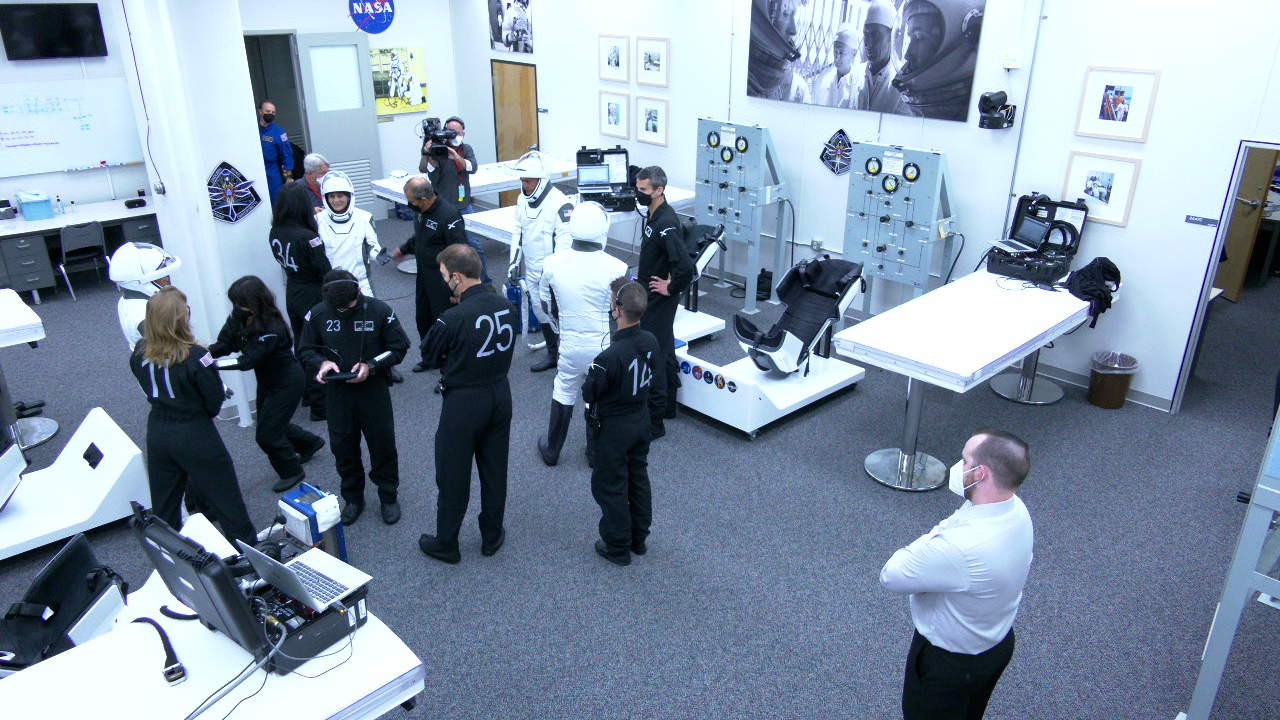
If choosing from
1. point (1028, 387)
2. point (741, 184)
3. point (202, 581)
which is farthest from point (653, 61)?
point (202, 581)

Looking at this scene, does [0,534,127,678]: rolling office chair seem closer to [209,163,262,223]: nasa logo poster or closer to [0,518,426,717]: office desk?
[0,518,426,717]: office desk

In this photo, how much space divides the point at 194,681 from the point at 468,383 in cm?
170

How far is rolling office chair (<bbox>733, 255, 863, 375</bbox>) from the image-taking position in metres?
5.58

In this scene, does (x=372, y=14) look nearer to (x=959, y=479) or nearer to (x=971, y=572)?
(x=959, y=479)

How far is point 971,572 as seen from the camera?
2.45 m

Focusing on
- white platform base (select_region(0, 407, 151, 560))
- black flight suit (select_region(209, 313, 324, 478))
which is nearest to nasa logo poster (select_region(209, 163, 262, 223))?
black flight suit (select_region(209, 313, 324, 478))

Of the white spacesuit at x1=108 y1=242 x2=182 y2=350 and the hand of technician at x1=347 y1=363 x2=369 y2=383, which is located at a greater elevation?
the white spacesuit at x1=108 y1=242 x2=182 y2=350

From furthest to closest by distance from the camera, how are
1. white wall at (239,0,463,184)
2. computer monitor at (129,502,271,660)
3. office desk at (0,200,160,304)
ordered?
white wall at (239,0,463,184)
office desk at (0,200,160,304)
computer monitor at (129,502,271,660)

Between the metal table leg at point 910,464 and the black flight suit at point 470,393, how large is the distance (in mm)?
2321

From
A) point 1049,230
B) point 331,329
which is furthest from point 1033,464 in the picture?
point 331,329

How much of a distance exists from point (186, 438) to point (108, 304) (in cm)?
509

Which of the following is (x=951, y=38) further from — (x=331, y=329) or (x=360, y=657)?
(x=360, y=657)

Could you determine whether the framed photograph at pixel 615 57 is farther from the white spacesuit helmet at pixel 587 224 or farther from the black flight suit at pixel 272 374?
the black flight suit at pixel 272 374

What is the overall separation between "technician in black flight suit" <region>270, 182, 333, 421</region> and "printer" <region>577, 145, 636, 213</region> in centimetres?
273
